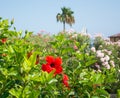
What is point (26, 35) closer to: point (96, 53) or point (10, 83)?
point (10, 83)

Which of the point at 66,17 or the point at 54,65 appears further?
the point at 66,17

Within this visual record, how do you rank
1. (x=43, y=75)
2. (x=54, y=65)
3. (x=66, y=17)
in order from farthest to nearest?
(x=66, y=17), (x=54, y=65), (x=43, y=75)

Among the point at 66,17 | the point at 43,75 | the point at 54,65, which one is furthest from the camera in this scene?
the point at 66,17

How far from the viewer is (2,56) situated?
3.82m

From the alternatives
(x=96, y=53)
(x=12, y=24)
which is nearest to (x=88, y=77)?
(x=12, y=24)

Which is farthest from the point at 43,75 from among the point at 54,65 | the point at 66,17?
the point at 66,17

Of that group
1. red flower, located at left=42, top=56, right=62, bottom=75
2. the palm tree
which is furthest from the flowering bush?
the palm tree

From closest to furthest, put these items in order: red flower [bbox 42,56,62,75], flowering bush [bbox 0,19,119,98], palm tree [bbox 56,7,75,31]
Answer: flowering bush [bbox 0,19,119,98] → red flower [bbox 42,56,62,75] → palm tree [bbox 56,7,75,31]

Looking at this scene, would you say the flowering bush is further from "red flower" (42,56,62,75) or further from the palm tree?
the palm tree

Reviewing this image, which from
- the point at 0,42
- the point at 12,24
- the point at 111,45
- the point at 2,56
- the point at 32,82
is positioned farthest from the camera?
the point at 111,45

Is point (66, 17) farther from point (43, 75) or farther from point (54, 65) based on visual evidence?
point (43, 75)

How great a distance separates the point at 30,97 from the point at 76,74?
52.9 inches

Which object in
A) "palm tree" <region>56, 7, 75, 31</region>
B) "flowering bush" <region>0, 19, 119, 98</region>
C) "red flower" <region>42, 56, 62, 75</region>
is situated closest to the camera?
"flowering bush" <region>0, 19, 119, 98</region>

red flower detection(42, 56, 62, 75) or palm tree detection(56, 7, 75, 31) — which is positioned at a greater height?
palm tree detection(56, 7, 75, 31)
